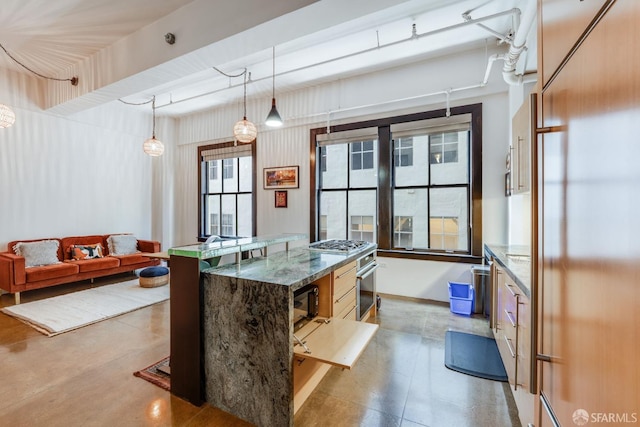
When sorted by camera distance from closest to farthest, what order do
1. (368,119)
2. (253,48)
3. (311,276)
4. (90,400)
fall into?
(311,276) → (90,400) → (253,48) → (368,119)

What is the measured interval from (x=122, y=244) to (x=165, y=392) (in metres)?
4.73

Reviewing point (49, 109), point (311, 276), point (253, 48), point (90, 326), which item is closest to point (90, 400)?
point (90, 326)

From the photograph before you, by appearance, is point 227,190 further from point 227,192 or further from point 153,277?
point 153,277

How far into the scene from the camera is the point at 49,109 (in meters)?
4.94

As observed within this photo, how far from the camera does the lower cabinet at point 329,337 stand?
1.80 metres

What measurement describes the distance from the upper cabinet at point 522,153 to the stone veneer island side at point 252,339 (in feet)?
A: 5.90

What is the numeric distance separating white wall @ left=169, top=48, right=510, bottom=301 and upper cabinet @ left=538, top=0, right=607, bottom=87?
3.29 meters

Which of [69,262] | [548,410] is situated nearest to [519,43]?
[548,410]

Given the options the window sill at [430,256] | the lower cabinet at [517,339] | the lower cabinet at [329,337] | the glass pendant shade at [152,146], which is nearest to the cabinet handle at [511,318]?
the lower cabinet at [517,339]

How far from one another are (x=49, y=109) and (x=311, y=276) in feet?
19.6

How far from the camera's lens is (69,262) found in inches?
194

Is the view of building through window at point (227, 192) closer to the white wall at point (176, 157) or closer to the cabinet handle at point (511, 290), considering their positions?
the white wall at point (176, 157)

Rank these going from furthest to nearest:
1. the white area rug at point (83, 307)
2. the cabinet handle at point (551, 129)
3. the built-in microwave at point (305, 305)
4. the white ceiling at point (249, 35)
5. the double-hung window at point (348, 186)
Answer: the double-hung window at point (348, 186) → the white area rug at point (83, 307) → the white ceiling at point (249, 35) → the built-in microwave at point (305, 305) → the cabinet handle at point (551, 129)

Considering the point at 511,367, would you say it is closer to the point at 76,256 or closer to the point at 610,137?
the point at 610,137
